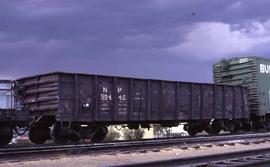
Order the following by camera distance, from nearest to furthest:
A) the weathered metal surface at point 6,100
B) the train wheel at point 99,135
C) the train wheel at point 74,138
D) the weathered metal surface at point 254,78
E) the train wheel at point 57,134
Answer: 1. the weathered metal surface at point 6,100
2. the train wheel at point 57,134
3. the train wheel at point 74,138
4. the train wheel at point 99,135
5. the weathered metal surface at point 254,78

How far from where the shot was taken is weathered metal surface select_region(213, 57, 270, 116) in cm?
2664

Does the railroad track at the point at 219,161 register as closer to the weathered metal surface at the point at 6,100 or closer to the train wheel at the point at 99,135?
the weathered metal surface at the point at 6,100

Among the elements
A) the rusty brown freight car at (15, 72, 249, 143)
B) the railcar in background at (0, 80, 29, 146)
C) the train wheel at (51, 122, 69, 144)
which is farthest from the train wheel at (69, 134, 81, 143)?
the railcar in background at (0, 80, 29, 146)

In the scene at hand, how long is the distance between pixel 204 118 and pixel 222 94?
218cm

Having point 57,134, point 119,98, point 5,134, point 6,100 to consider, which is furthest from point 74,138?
point 5,134

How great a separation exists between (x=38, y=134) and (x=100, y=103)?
2738 mm

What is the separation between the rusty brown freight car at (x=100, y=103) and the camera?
17750 millimetres

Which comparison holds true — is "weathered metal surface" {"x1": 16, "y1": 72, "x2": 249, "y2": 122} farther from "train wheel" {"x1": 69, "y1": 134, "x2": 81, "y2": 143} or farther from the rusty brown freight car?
"train wheel" {"x1": 69, "y1": 134, "x2": 81, "y2": 143}

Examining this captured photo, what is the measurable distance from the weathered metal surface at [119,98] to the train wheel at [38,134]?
0.71m

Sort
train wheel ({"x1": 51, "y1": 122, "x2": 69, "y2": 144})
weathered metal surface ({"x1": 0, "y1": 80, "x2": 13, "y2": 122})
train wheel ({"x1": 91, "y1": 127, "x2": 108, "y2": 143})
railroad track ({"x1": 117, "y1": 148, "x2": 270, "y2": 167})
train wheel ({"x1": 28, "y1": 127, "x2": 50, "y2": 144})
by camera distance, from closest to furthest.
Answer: railroad track ({"x1": 117, "y1": 148, "x2": 270, "y2": 167}), weathered metal surface ({"x1": 0, "y1": 80, "x2": 13, "y2": 122}), train wheel ({"x1": 51, "y1": 122, "x2": 69, "y2": 144}), train wheel ({"x1": 28, "y1": 127, "x2": 50, "y2": 144}), train wheel ({"x1": 91, "y1": 127, "x2": 108, "y2": 143})

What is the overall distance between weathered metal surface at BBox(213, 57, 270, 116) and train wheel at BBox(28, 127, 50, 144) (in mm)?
13187

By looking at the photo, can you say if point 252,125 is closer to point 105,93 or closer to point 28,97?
point 105,93

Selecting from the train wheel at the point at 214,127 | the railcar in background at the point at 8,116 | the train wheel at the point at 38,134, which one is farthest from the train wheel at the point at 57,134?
the train wheel at the point at 214,127

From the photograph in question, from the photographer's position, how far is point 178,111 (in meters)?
22.7
